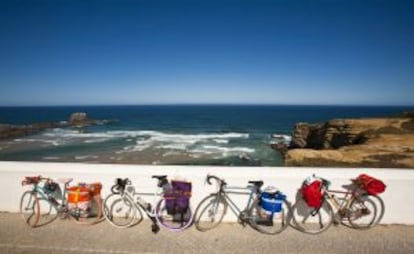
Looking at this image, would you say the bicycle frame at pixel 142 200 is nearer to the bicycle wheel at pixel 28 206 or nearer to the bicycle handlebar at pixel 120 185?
the bicycle handlebar at pixel 120 185

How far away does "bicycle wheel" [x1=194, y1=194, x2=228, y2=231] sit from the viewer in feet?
13.9

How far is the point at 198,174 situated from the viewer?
4.36 meters

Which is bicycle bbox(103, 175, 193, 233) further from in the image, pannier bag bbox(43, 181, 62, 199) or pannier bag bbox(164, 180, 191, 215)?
pannier bag bbox(43, 181, 62, 199)

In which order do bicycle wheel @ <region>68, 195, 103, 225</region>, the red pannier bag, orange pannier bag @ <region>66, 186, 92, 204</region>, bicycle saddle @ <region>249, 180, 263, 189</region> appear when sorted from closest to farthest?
the red pannier bag < bicycle saddle @ <region>249, 180, 263, 189</region> < orange pannier bag @ <region>66, 186, 92, 204</region> < bicycle wheel @ <region>68, 195, 103, 225</region>

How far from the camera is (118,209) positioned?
178 inches

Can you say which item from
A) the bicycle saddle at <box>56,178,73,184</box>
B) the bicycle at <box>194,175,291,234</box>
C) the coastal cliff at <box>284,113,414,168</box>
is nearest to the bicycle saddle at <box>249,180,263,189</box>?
the bicycle at <box>194,175,291,234</box>

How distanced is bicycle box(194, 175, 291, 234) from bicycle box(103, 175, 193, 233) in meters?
0.28

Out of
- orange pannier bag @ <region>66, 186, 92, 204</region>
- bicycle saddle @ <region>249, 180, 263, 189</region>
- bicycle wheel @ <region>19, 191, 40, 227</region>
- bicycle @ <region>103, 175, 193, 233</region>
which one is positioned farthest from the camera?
bicycle wheel @ <region>19, 191, 40, 227</region>

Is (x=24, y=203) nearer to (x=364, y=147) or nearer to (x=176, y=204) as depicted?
(x=176, y=204)

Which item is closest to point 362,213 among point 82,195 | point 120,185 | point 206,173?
point 206,173

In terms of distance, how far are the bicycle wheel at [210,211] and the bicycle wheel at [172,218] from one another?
0.51ft

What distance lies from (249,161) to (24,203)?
955 inches

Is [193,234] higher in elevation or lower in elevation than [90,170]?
lower

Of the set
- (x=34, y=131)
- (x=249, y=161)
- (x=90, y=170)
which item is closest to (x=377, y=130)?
(x=249, y=161)
